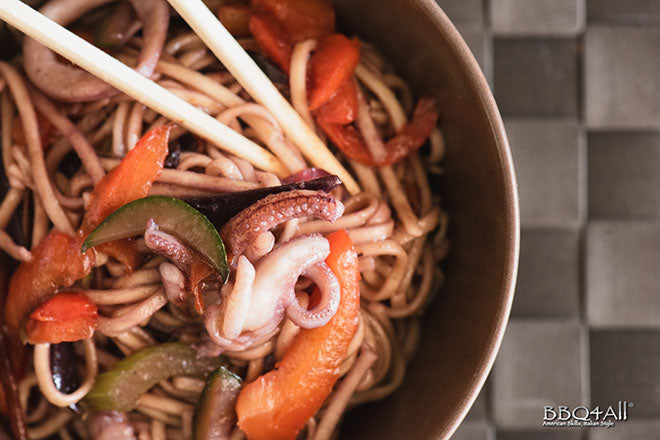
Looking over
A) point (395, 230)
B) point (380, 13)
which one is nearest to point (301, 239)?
point (395, 230)

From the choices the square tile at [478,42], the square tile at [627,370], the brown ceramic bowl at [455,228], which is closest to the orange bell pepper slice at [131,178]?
the brown ceramic bowl at [455,228]

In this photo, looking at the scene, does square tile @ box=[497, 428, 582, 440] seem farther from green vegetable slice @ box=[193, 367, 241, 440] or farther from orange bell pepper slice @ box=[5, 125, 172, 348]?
orange bell pepper slice @ box=[5, 125, 172, 348]

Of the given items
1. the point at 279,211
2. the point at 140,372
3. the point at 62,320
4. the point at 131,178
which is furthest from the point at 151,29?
the point at 140,372

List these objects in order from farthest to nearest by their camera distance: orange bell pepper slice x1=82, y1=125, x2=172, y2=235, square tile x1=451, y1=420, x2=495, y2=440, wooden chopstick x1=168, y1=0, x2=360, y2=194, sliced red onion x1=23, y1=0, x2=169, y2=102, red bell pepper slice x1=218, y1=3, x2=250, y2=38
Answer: square tile x1=451, y1=420, x2=495, y2=440
red bell pepper slice x1=218, y1=3, x2=250, y2=38
sliced red onion x1=23, y1=0, x2=169, y2=102
orange bell pepper slice x1=82, y1=125, x2=172, y2=235
wooden chopstick x1=168, y1=0, x2=360, y2=194

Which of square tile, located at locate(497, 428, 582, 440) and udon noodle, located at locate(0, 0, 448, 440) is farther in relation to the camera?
square tile, located at locate(497, 428, 582, 440)

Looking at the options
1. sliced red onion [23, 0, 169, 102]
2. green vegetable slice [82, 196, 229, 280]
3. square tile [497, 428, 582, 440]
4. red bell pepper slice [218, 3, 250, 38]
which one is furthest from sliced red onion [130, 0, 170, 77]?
square tile [497, 428, 582, 440]

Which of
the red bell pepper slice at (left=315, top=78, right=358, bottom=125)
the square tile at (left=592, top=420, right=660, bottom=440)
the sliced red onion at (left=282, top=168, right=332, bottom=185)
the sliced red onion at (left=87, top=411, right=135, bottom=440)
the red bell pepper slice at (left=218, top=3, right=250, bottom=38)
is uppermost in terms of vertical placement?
the red bell pepper slice at (left=218, top=3, right=250, bottom=38)

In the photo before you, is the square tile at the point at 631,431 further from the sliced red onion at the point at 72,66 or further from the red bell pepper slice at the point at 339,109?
the sliced red onion at the point at 72,66
